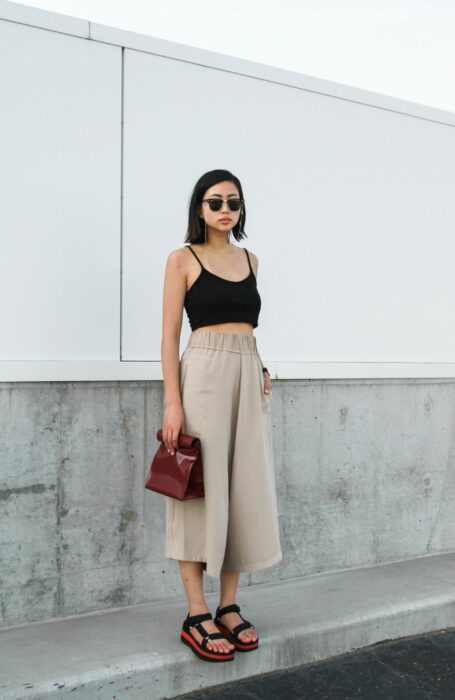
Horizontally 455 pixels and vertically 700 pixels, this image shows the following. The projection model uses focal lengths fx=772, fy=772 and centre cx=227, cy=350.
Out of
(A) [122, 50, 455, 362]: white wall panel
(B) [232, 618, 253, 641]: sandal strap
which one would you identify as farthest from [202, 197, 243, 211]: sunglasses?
(B) [232, 618, 253, 641]: sandal strap

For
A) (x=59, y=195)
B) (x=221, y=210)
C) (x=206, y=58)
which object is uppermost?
(x=206, y=58)

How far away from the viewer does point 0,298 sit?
3418 mm

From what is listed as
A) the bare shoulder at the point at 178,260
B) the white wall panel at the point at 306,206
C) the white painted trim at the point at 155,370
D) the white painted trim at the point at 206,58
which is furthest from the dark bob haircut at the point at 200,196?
the white painted trim at the point at 206,58

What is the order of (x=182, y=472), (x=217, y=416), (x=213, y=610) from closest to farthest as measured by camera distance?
(x=182, y=472) < (x=217, y=416) < (x=213, y=610)

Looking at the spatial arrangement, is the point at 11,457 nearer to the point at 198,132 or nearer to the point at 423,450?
the point at 198,132

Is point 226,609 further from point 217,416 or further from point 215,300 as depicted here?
point 215,300

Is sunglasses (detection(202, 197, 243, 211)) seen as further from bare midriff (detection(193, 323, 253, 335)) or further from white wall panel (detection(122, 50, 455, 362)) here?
white wall panel (detection(122, 50, 455, 362))

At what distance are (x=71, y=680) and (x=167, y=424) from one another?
39.6 inches

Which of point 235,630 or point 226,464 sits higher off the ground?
point 226,464

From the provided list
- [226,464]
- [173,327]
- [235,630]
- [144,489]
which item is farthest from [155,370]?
[235,630]

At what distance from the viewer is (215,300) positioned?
3.11 meters

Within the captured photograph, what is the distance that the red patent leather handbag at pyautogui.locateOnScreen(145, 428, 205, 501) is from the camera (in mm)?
2943

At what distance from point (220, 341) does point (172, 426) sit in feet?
1.30

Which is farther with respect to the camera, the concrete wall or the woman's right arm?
the concrete wall
